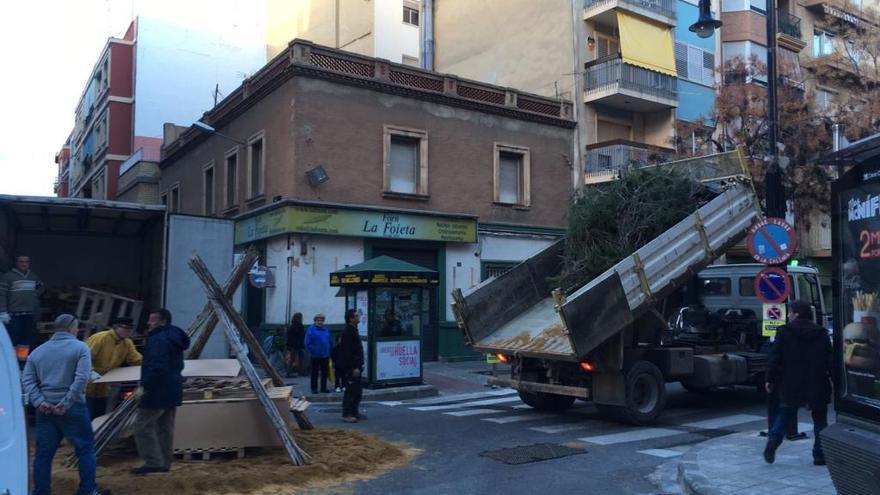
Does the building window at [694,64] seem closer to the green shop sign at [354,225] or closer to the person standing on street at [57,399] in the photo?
the green shop sign at [354,225]

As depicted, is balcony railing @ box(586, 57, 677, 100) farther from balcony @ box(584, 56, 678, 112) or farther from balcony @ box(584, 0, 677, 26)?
balcony @ box(584, 0, 677, 26)

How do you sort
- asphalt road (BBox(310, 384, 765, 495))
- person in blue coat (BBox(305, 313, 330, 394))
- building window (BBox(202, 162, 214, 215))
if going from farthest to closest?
1. building window (BBox(202, 162, 214, 215))
2. person in blue coat (BBox(305, 313, 330, 394))
3. asphalt road (BBox(310, 384, 765, 495))

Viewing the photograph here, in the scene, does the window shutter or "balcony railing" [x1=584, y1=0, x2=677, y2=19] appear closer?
"balcony railing" [x1=584, y1=0, x2=677, y2=19]

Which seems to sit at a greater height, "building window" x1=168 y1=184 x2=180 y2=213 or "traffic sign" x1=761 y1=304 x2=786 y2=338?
"building window" x1=168 y1=184 x2=180 y2=213

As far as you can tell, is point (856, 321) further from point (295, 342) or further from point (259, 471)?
point (295, 342)

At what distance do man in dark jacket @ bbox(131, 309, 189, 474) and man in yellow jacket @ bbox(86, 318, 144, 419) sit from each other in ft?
4.72

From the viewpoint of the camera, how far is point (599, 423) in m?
11.1

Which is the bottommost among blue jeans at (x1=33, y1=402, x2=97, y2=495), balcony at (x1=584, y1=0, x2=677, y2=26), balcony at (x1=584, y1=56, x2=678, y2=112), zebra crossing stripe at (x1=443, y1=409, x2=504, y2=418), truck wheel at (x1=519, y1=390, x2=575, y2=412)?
zebra crossing stripe at (x1=443, y1=409, x2=504, y2=418)

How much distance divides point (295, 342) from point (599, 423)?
8546 millimetres

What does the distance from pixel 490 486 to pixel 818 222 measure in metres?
27.8

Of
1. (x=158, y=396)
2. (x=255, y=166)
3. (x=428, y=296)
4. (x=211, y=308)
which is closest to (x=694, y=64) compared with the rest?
(x=428, y=296)

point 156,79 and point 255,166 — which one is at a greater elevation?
point 156,79

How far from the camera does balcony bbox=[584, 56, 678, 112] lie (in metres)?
24.5

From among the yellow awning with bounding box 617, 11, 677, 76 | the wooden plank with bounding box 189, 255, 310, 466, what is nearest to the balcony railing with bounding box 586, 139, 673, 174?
the yellow awning with bounding box 617, 11, 677, 76
